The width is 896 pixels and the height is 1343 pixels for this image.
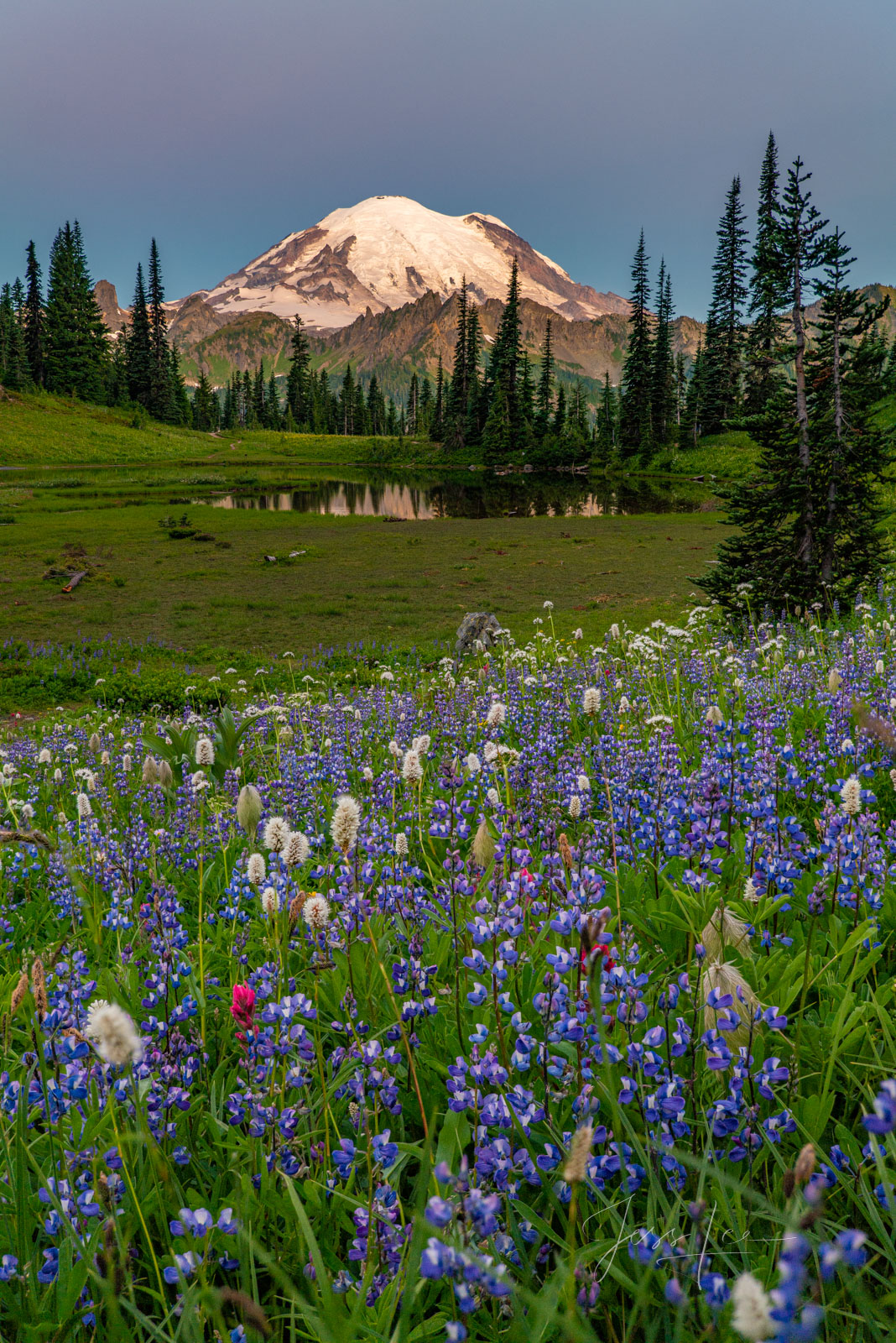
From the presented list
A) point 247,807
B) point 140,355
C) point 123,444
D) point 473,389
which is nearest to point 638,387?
point 473,389

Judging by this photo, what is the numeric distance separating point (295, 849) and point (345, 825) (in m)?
0.32

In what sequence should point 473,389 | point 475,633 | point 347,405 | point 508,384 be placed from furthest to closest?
point 347,405 → point 473,389 → point 508,384 → point 475,633

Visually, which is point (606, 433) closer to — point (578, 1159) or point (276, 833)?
point (276, 833)

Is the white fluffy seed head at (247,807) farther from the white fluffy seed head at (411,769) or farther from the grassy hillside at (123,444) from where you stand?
the grassy hillside at (123,444)

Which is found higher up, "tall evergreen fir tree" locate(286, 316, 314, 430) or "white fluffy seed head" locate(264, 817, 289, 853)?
"tall evergreen fir tree" locate(286, 316, 314, 430)

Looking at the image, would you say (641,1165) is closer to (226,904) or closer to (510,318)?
(226,904)

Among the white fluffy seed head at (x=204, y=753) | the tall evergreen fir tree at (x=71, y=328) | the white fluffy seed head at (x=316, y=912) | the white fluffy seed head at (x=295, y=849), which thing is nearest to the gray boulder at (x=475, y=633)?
the white fluffy seed head at (x=204, y=753)

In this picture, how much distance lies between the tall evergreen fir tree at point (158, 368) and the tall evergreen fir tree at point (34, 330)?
48.8ft

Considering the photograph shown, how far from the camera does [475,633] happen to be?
14.1 metres

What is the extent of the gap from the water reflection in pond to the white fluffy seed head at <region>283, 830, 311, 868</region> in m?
41.4

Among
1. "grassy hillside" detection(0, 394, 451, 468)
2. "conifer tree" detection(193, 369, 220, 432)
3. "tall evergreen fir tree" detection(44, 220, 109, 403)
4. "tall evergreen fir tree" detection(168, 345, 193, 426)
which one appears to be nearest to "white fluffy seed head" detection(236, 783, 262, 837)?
"grassy hillside" detection(0, 394, 451, 468)

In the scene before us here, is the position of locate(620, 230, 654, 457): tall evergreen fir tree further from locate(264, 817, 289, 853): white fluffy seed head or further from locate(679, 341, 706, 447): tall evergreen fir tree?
locate(264, 817, 289, 853): white fluffy seed head

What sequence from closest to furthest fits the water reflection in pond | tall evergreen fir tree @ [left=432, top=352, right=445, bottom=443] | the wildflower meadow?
the wildflower meadow → the water reflection in pond → tall evergreen fir tree @ [left=432, top=352, right=445, bottom=443]

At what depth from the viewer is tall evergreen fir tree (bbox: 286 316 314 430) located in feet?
459
